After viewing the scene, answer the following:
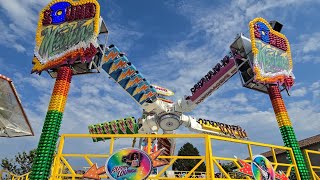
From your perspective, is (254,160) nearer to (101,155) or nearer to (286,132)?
(101,155)

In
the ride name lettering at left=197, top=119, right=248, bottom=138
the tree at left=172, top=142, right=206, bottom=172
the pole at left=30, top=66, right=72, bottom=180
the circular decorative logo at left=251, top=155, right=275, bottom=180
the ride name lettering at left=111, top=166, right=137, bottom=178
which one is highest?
the tree at left=172, top=142, right=206, bottom=172

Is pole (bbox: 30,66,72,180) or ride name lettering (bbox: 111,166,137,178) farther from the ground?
pole (bbox: 30,66,72,180)

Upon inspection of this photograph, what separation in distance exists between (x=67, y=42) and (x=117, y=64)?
4.93 meters

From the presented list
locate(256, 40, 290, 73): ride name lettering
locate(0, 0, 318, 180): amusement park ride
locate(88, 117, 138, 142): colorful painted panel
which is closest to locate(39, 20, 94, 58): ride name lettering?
locate(0, 0, 318, 180): amusement park ride

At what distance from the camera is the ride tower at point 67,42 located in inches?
496

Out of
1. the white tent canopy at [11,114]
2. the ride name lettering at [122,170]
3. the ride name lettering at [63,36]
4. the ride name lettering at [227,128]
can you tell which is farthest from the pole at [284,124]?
the white tent canopy at [11,114]

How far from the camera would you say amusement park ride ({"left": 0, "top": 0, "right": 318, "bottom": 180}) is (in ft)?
38.5

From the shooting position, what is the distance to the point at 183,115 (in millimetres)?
21531

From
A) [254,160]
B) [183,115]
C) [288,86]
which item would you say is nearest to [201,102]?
[183,115]

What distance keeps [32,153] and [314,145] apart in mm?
30502

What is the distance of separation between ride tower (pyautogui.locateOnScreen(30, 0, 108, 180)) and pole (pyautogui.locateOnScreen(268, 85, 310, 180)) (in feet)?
28.5

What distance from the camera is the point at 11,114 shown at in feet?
34.1

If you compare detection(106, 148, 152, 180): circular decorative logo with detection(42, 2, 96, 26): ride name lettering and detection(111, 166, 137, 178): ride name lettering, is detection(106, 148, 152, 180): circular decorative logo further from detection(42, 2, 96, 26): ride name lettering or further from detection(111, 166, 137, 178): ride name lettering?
detection(42, 2, 96, 26): ride name lettering

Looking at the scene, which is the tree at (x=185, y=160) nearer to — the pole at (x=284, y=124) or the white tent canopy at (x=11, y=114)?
the pole at (x=284, y=124)
